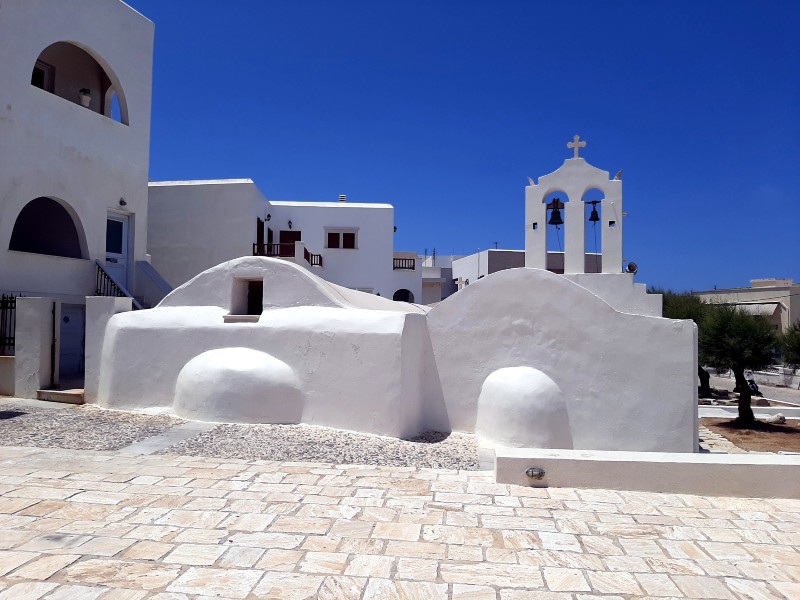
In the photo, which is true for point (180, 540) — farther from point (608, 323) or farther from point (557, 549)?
point (608, 323)

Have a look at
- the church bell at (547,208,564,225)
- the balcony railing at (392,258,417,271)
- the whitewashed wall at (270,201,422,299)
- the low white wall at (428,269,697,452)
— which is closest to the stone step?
the low white wall at (428,269,697,452)

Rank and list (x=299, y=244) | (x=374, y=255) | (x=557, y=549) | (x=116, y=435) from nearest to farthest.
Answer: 1. (x=557, y=549)
2. (x=116, y=435)
3. (x=299, y=244)
4. (x=374, y=255)

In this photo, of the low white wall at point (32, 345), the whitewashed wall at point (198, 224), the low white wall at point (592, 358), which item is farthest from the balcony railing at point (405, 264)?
the low white wall at point (592, 358)

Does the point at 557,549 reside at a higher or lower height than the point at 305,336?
lower

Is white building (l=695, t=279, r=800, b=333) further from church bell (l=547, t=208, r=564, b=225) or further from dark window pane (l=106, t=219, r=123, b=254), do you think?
dark window pane (l=106, t=219, r=123, b=254)

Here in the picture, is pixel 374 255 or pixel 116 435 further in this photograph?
pixel 374 255

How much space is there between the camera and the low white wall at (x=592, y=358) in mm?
8539

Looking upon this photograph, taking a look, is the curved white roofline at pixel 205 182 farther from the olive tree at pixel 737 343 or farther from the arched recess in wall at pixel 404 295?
the olive tree at pixel 737 343

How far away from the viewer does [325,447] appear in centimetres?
743

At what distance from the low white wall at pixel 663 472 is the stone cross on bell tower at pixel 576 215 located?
5.22 meters

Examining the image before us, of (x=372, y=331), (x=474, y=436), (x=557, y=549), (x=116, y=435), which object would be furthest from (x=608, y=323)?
(x=116, y=435)

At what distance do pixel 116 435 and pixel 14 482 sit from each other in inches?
88.1

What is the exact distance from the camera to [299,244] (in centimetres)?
1927

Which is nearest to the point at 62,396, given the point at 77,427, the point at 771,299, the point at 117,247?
the point at 77,427
